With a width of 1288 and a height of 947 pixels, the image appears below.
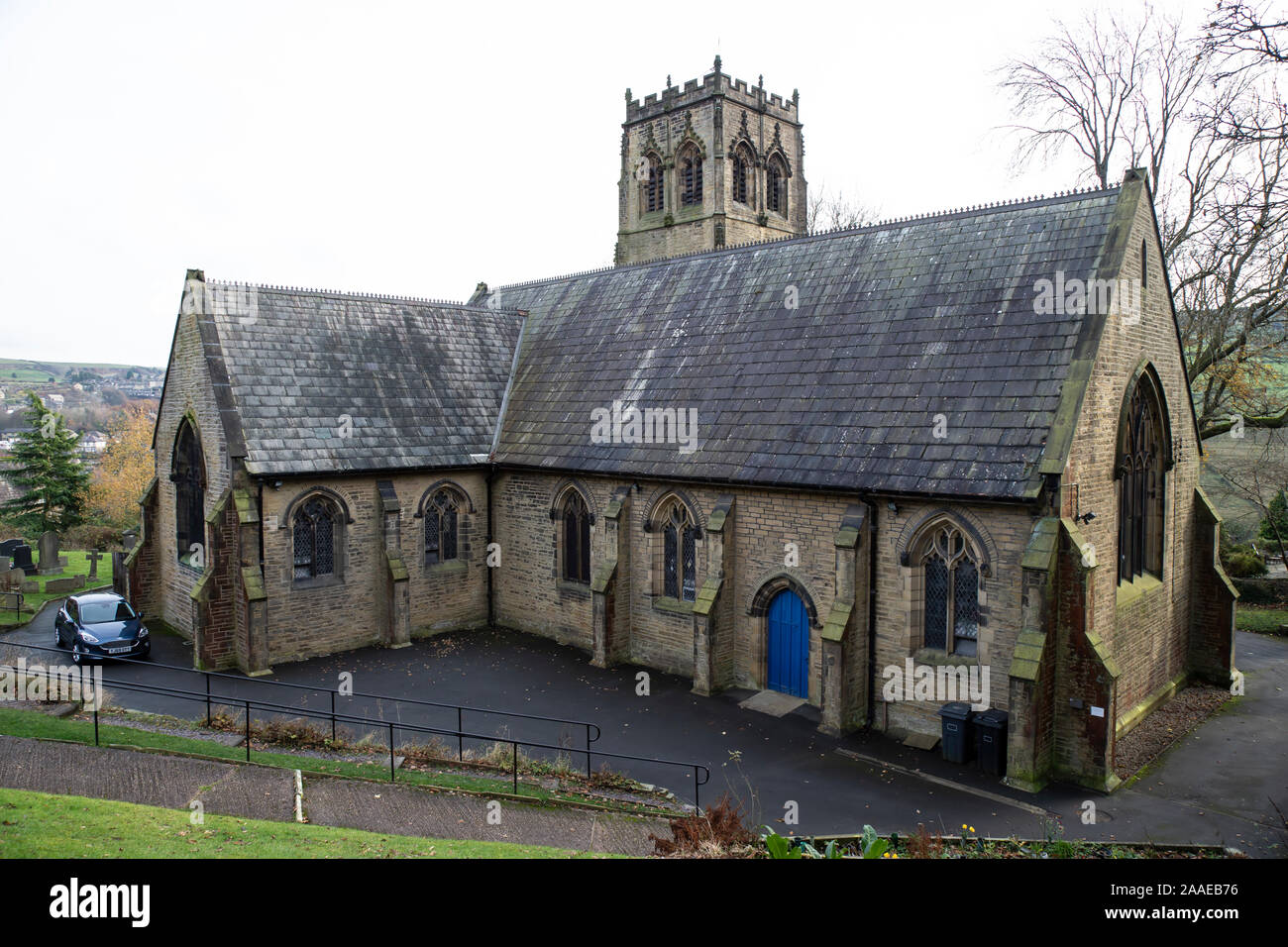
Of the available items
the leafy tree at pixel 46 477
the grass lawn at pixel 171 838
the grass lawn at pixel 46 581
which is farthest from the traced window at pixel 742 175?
the leafy tree at pixel 46 477

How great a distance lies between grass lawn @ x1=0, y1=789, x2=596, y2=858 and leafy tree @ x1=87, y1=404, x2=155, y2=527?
151ft

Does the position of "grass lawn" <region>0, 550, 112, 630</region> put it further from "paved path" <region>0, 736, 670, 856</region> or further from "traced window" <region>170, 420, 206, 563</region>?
"paved path" <region>0, 736, 670, 856</region>

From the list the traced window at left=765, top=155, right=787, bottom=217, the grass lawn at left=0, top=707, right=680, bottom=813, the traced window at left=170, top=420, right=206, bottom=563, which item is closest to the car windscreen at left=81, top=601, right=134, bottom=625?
the traced window at left=170, top=420, right=206, bottom=563

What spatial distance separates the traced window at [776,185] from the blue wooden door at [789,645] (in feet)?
65.1

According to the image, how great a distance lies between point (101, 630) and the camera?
66.0 ft

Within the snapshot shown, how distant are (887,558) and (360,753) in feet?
33.0

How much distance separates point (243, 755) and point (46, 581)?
19.7m

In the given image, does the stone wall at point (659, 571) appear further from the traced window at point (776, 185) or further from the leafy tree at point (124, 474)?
the leafy tree at point (124, 474)

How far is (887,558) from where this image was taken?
1606 centimetres

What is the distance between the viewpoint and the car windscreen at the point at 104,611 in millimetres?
20406

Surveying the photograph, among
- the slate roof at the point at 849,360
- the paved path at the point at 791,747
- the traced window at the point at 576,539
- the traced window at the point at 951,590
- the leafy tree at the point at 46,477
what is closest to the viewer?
the paved path at the point at 791,747

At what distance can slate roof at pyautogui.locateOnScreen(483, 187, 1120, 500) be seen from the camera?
A: 15430 millimetres

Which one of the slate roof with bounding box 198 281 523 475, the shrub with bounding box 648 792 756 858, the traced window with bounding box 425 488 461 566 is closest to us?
the shrub with bounding box 648 792 756 858
